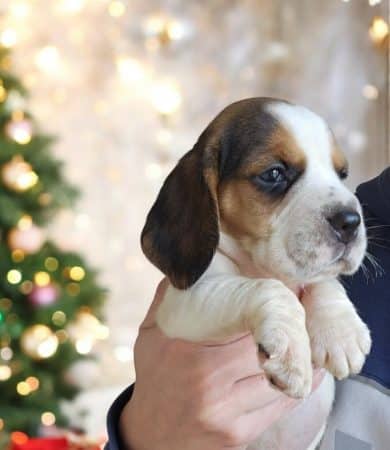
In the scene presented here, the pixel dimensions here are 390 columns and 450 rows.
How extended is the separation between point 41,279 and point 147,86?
5.54 ft

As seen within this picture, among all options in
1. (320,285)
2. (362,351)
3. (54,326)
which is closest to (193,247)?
(320,285)

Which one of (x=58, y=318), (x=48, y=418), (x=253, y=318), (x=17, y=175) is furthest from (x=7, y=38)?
(x=253, y=318)

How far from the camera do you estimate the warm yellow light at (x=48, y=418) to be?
387cm

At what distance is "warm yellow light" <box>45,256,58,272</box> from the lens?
153 inches

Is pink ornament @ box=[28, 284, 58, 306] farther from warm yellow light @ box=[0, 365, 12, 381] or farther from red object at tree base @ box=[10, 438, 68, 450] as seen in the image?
red object at tree base @ box=[10, 438, 68, 450]

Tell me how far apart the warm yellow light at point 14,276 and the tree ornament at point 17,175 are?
38 centimetres

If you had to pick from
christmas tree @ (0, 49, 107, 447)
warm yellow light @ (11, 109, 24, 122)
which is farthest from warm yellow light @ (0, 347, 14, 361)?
warm yellow light @ (11, 109, 24, 122)

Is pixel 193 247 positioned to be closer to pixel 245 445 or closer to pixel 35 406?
pixel 245 445

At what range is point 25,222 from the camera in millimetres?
3742

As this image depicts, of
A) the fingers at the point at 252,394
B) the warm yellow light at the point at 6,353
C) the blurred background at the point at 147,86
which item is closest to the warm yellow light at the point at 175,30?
the blurred background at the point at 147,86

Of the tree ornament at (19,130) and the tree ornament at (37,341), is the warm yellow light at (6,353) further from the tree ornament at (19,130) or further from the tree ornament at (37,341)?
the tree ornament at (19,130)

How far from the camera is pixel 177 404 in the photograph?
142 centimetres

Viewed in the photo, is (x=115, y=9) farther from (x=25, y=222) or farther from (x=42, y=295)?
(x=42, y=295)

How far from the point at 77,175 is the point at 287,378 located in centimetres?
387
